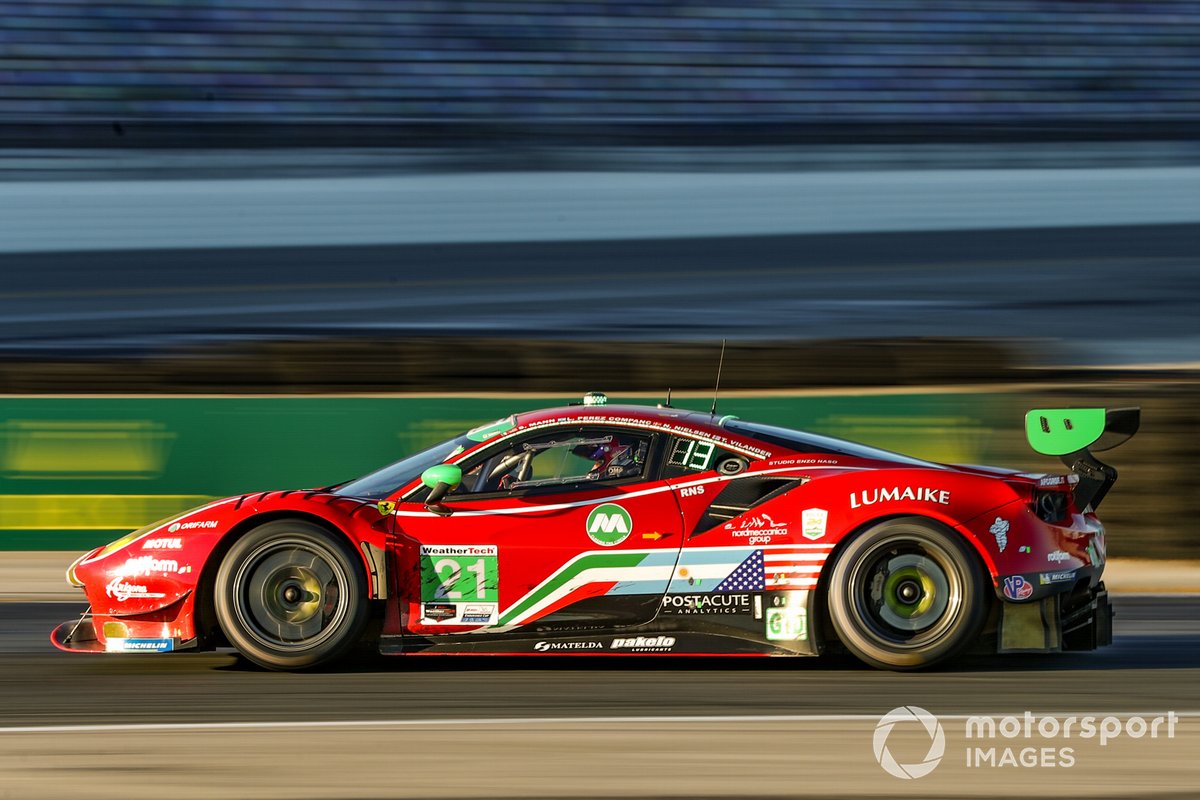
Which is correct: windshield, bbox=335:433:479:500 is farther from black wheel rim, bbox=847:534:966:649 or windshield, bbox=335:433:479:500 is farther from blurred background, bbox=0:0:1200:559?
blurred background, bbox=0:0:1200:559

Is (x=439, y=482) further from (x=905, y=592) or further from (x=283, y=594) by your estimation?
(x=905, y=592)

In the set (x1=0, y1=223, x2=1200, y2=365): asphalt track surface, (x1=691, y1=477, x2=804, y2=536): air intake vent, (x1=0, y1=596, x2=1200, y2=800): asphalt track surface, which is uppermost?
(x1=0, y1=223, x2=1200, y2=365): asphalt track surface

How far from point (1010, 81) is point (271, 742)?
57.2 ft

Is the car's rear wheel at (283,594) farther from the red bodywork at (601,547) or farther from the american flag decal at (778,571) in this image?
the american flag decal at (778,571)

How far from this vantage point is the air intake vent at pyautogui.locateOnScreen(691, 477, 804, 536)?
21.4 feet

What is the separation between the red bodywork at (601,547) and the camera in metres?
6.41

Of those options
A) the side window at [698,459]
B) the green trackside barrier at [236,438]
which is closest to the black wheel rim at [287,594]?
Result: the side window at [698,459]

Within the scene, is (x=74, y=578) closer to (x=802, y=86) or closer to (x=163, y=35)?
(x=163, y=35)

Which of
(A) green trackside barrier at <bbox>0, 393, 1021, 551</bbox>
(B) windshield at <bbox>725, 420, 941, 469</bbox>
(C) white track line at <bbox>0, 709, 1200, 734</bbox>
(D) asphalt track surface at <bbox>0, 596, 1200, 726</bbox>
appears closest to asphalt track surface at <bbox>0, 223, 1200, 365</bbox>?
(A) green trackside barrier at <bbox>0, 393, 1021, 551</bbox>

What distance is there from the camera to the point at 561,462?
6762mm

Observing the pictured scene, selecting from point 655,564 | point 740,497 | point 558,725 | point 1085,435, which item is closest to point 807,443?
point 740,497

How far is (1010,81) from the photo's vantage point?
20.4 m

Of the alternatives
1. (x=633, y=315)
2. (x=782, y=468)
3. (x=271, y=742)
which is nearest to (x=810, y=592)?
(x=782, y=468)

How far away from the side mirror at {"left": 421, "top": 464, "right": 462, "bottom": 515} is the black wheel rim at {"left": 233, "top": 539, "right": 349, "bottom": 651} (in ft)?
1.66
